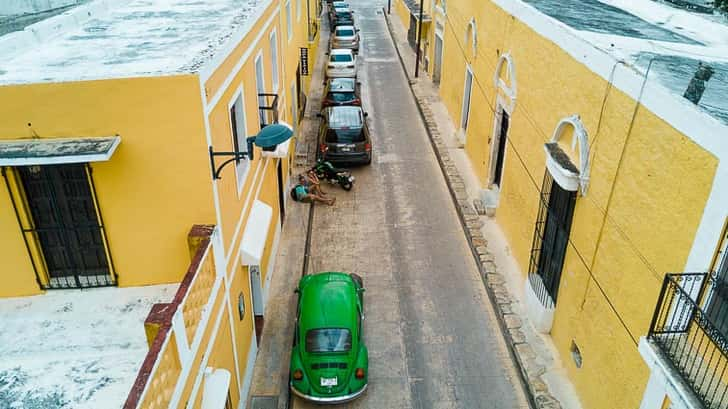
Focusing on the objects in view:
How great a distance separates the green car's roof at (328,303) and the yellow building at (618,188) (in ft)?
12.6

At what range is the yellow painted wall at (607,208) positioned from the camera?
21.9 ft

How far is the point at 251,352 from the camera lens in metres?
10.2

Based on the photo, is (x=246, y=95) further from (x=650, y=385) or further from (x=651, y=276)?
(x=650, y=385)

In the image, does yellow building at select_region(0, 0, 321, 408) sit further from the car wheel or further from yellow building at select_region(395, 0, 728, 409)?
yellow building at select_region(395, 0, 728, 409)

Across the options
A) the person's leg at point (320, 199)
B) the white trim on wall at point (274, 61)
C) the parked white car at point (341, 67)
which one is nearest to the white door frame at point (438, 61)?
the parked white car at point (341, 67)

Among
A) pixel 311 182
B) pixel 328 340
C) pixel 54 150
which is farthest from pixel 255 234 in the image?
pixel 311 182

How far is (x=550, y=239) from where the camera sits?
1070cm

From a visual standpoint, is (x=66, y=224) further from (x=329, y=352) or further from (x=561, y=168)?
(x=561, y=168)

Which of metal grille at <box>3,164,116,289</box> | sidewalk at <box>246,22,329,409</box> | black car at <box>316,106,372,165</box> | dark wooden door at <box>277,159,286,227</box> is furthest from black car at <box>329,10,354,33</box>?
metal grille at <box>3,164,116,289</box>

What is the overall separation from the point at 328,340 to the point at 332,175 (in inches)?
325

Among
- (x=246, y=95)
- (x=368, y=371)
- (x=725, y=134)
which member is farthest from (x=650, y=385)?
(x=246, y=95)

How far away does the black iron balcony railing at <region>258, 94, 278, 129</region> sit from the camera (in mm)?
11984

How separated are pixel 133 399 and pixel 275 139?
12.3 ft

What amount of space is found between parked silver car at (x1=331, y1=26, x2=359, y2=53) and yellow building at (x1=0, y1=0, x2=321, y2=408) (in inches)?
881
